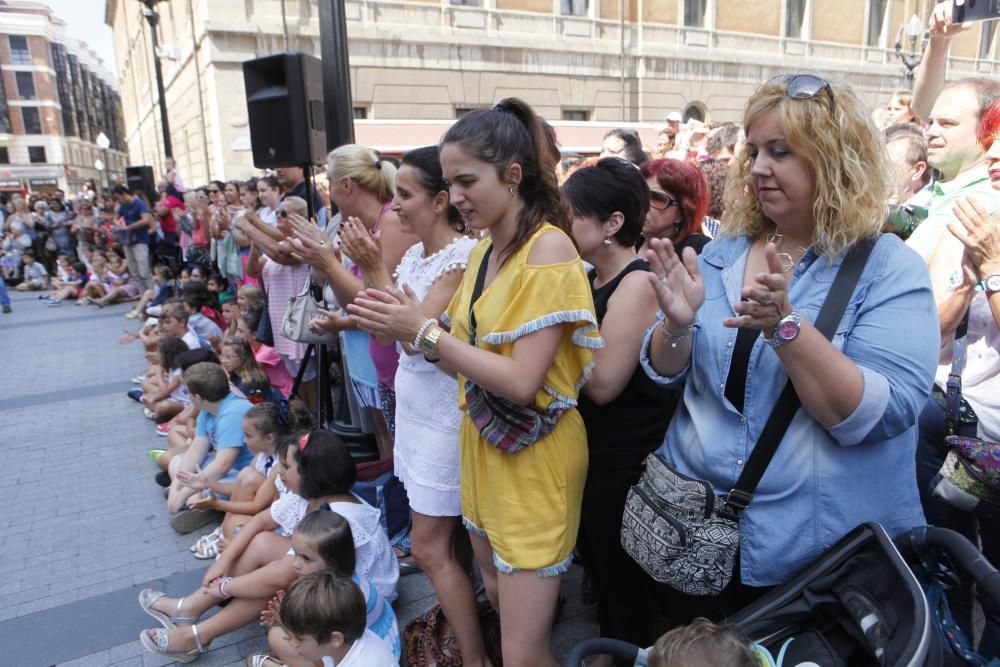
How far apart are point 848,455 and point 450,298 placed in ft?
4.40

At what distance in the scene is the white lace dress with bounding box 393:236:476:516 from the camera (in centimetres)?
233

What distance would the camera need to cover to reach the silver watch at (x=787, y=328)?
131 cm

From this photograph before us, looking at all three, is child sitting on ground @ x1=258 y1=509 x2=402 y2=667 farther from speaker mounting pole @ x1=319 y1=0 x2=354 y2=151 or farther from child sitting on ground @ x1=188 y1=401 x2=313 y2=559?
speaker mounting pole @ x1=319 y1=0 x2=354 y2=151

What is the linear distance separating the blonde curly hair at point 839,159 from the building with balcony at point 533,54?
15585mm

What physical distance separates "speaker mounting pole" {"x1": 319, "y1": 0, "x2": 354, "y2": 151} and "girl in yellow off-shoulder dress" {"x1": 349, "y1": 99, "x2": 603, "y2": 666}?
2655 mm

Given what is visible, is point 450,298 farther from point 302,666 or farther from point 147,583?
point 147,583

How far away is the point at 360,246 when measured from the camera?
2191 mm

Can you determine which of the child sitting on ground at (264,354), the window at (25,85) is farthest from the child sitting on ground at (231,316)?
the window at (25,85)

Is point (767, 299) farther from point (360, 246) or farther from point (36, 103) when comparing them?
point (36, 103)

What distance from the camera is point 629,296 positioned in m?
2.10

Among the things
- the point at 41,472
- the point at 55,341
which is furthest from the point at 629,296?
the point at 55,341

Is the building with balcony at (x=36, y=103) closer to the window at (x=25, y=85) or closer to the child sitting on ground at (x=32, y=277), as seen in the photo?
the window at (x=25, y=85)

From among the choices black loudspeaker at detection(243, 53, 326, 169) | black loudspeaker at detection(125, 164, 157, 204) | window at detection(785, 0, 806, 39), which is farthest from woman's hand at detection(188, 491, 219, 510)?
window at detection(785, 0, 806, 39)

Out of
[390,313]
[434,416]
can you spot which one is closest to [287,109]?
[434,416]
